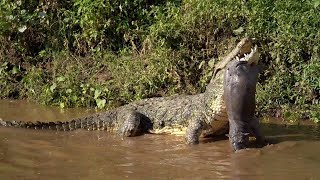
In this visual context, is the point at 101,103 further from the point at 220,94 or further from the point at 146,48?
the point at 220,94

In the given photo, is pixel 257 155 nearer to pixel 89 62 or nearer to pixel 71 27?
pixel 89 62

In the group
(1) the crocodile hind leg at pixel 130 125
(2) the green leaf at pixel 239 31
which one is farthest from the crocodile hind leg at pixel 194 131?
(2) the green leaf at pixel 239 31

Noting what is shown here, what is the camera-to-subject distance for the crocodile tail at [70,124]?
8148mm

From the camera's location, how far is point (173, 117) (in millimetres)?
7859

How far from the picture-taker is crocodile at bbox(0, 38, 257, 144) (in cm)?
724

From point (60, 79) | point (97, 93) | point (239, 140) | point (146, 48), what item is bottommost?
point (239, 140)

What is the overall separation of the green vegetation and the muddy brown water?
1.28m

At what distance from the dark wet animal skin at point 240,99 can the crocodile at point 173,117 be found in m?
0.26

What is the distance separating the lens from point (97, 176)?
578cm

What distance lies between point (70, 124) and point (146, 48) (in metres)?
2.85

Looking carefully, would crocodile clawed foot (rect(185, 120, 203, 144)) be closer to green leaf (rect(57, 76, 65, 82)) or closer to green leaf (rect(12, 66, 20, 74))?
green leaf (rect(57, 76, 65, 82))

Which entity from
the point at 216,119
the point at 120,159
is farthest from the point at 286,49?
the point at 120,159

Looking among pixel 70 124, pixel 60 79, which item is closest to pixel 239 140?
pixel 70 124

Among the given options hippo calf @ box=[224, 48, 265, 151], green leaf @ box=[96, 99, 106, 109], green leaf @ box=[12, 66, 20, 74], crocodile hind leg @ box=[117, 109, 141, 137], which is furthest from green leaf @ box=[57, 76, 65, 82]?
hippo calf @ box=[224, 48, 265, 151]
